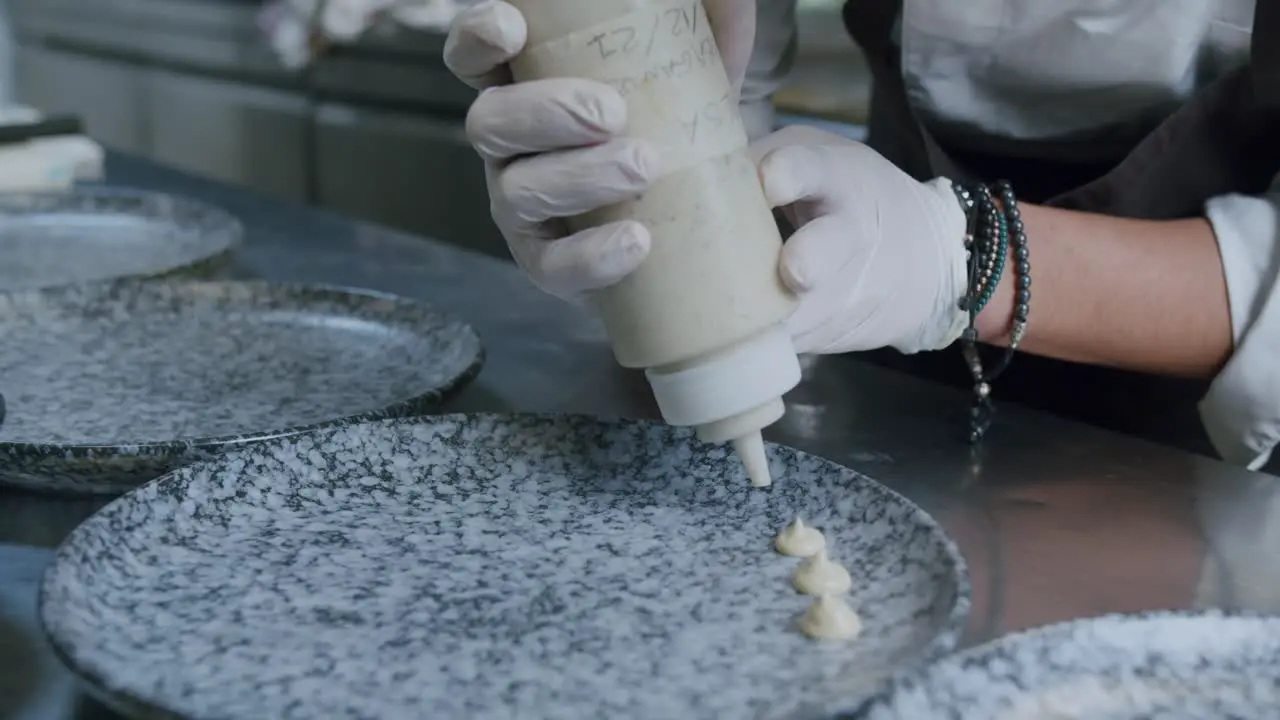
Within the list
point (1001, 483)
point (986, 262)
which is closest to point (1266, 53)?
point (986, 262)

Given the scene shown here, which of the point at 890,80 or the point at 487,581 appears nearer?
the point at 487,581

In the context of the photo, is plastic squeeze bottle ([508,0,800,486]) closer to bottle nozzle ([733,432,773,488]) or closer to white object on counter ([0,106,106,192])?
bottle nozzle ([733,432,773,488])

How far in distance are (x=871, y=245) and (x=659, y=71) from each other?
254mm

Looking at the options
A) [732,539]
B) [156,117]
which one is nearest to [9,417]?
[732,539]

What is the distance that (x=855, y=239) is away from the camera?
0.76 meters

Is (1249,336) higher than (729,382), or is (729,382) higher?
(729,382)

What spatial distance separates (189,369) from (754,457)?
0.47m

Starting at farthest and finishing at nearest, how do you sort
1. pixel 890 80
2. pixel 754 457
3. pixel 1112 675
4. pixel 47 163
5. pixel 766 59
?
pixel 47 163 < pixel 766 59 < pixel 890 80 < pixel 754 457 < pixel 1112 675

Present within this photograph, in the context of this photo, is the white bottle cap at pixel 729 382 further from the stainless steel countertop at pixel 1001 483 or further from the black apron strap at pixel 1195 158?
the black apron strap at pixel 1195 158

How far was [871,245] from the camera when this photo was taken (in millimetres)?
804

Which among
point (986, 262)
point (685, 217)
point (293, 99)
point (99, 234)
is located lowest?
point (293, 99)

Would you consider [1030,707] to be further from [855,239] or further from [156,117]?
[156,117]

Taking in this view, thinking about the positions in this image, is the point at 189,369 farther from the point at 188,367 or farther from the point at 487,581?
the point at 487,581

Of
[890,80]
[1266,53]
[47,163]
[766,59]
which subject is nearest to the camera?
[1266,53]
